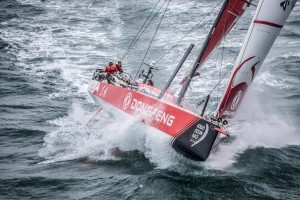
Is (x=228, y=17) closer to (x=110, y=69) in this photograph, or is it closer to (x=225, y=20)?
(x=225, y=20)

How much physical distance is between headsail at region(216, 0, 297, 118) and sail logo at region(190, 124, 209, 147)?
29.6 inches

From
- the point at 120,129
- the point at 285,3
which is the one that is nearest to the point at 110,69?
the point at 120,129

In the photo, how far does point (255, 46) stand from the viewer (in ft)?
25.5

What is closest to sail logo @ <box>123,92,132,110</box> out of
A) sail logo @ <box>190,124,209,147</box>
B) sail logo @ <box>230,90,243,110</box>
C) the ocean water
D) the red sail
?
the ocean water

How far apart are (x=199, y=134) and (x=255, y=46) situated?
89.2 inches

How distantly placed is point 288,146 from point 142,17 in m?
17.7

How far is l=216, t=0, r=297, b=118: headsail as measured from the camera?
293 inches

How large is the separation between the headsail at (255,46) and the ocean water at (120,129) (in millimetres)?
1629

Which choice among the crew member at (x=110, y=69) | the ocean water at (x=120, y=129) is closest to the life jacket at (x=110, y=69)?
A: the crew member at (x=110, y=69)

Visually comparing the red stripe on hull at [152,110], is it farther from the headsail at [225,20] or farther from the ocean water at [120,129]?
the headsail at [225,20]

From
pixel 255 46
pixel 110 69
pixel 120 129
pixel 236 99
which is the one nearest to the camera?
pixel 255 46

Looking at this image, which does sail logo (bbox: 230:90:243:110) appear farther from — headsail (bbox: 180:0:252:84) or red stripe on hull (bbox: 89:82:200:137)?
headsail (bbox: 180:0:252:84)

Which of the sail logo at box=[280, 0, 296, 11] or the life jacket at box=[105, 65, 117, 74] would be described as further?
the life jacket at box=[105, 65, 117, 74]

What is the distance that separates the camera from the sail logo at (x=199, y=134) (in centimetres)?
748
